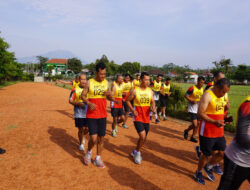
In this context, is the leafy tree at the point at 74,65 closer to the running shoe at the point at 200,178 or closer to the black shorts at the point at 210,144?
the running shoe at the point at 200,178

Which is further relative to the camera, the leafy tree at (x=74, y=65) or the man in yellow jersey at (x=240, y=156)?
the leafy tree at (x=74, y=65)

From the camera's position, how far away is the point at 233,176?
2207 millimetres

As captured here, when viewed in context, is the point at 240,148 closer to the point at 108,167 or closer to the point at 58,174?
the point at 108,167

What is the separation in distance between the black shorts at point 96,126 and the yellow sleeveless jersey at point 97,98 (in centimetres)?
10

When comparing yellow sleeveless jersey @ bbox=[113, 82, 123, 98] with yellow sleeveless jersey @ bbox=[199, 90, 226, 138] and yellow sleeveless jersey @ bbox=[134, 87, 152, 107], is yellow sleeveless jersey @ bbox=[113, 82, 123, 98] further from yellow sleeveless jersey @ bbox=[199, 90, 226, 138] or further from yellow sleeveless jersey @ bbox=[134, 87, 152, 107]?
yellow sleeveless jersey @ bbox=[199, 90, 226, 138]

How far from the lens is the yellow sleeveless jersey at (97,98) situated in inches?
158

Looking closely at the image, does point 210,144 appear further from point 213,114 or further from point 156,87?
point 156,87

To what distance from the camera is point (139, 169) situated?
4.27 m

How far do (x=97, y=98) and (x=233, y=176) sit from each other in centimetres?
290

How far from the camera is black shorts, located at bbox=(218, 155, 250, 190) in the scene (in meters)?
2.19

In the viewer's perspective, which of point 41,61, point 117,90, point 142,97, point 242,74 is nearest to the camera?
point 142,97

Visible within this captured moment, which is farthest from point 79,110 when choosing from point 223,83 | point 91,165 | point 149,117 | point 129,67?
point 129,67

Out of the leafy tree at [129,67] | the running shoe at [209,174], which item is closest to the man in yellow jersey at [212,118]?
the running shoe at [209,174]

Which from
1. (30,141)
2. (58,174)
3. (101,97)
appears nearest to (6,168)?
(58,174)
